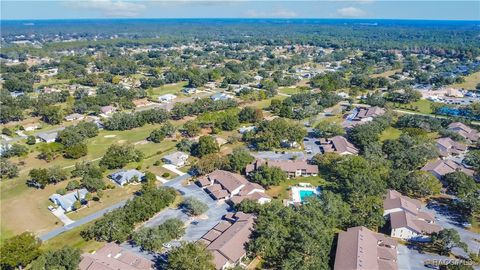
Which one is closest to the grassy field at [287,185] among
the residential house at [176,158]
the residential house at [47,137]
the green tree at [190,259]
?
the residential house at [176,158]

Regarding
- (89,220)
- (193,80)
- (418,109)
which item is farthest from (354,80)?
(89,220)

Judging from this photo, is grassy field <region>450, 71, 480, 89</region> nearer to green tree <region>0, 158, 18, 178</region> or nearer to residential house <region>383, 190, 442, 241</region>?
residential house <region>383, 190, 442, 241</region>

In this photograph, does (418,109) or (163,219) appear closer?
(163,219)

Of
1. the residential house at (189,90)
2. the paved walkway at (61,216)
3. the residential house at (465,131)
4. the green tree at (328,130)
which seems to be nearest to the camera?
the paved walkway at (61,216)

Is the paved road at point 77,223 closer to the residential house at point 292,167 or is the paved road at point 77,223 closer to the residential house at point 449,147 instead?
the residential house at point 292,167

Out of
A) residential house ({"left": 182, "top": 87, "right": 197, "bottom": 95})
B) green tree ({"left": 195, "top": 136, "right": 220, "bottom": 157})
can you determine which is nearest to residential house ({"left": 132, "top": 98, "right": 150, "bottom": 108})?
residential house ({"left": 182, "top": 87, "right": 197, "bottom": 95})

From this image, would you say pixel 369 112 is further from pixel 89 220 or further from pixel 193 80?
pixel 89 220
